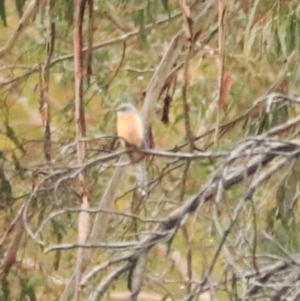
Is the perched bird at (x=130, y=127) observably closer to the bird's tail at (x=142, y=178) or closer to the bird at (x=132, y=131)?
the bird at (x=132, y=131)

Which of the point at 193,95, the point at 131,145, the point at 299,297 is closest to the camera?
the point at 299,297

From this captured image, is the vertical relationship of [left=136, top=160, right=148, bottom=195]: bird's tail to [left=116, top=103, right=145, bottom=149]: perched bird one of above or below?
below

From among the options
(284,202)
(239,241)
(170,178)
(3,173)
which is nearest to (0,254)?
(3,173)

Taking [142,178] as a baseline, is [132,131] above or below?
above

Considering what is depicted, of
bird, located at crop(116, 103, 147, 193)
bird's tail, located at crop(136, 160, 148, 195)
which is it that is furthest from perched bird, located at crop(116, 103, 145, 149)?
bird's tail, located at crop(136, 160, 148, 195)

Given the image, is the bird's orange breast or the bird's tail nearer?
the bird's orange breast

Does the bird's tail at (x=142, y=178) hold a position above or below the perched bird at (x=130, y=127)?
below

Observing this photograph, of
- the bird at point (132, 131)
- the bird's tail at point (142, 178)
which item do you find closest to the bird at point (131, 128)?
the bird at point (132, 131)

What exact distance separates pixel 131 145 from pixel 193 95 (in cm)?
144

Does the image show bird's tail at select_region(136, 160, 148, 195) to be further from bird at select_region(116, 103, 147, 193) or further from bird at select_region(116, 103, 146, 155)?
bird at select_region(116, 103, 146, 155)

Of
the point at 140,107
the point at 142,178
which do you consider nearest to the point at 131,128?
the point at 142,178

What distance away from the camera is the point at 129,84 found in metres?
3.89

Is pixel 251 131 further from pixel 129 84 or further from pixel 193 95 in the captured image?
pixel 129 84

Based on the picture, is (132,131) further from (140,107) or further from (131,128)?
(140,107)
